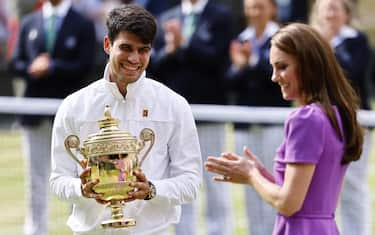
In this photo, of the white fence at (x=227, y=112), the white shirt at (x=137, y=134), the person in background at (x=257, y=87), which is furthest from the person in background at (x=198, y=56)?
the white shirt at (x=137, y=134)

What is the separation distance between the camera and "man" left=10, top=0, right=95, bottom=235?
9.21 metres

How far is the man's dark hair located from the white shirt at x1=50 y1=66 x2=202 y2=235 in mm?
206

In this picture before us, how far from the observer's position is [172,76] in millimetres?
9602

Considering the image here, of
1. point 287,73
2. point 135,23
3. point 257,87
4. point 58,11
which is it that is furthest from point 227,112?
point 135,23

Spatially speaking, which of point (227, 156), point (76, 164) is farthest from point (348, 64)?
point (76, 164)

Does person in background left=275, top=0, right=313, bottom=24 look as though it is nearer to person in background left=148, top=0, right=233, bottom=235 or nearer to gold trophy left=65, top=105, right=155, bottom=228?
person in background left=148, top=0, right=233, bottom=235

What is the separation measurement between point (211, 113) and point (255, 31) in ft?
3.82

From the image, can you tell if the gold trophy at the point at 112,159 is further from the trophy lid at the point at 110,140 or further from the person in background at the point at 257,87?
the person in background at the point at 257,87

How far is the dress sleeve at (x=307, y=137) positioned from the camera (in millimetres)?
5551

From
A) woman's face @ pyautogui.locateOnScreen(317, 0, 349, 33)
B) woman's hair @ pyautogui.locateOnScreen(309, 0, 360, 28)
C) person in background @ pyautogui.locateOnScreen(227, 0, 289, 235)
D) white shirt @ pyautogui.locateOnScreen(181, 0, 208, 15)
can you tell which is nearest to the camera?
person in background @ pyautogui.locateOnScreen(227, 0, 289, 235)

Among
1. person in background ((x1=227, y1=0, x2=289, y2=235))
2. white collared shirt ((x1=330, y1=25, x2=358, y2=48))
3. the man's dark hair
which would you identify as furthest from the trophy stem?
white collared shirt ((x1=330, y1=25, x2=358, y2=48))

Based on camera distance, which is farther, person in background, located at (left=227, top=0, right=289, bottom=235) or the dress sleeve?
person in background, located at (left=227, top=0, right=289, bottom=235)

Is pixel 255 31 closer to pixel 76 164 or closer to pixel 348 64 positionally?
pixel 348 64

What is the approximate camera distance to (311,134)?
5.57m
